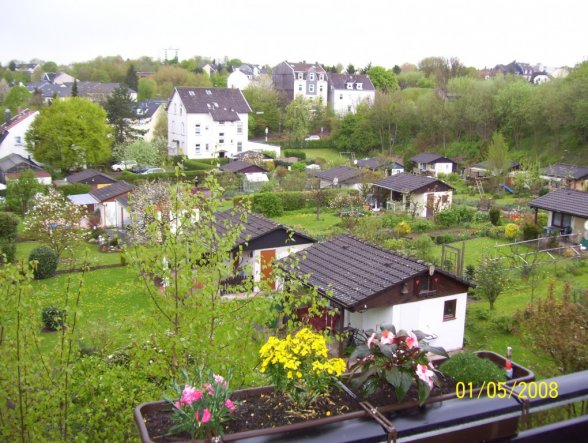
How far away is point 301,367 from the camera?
3865 mm

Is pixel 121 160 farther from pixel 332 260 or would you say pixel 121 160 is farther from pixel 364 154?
pixel 332 260

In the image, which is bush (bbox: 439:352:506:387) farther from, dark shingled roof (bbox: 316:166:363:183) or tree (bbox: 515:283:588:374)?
dark shingled roof (bbox: 316:166:363:183)

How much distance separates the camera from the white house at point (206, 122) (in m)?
59.7

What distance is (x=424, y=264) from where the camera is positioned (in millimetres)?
15906

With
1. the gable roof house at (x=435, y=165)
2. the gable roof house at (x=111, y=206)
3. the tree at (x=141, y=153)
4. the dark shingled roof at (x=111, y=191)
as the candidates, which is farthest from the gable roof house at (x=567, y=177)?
the tree at (x=141, y=153)

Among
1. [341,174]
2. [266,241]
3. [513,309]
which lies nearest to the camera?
[513,309]

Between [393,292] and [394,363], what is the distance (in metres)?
12.1

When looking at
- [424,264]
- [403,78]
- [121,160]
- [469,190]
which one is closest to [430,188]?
[469,190]

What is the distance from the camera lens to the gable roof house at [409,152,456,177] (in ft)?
173

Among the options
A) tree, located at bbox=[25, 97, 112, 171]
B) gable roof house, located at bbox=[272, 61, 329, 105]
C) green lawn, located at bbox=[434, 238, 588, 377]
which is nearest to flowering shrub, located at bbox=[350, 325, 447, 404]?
green lawn, located at bbox=[434, 238, 588, 377]

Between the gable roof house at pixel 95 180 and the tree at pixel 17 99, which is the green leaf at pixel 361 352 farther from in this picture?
the tree at pixel 17 99

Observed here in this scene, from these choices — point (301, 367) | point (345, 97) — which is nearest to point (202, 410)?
point (301, 367)

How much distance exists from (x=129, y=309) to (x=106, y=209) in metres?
15.0

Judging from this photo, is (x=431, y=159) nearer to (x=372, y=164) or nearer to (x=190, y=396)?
(x=372, y=164)
